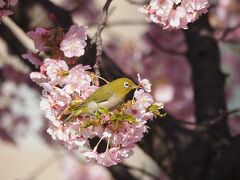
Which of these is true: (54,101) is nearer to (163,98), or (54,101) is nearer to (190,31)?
(190,31)

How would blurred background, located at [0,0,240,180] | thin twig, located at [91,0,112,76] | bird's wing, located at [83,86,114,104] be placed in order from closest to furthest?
bird's wing, located at [83,86,114,104], thin twig, located at [91,0,112,76], blurred background, located at [0,0,240,180]

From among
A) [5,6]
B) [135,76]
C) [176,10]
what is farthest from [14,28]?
[176,10]

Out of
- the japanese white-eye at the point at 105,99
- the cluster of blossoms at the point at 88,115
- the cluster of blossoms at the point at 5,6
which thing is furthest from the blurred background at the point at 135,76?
the japanese white-eye at the point at 105,99

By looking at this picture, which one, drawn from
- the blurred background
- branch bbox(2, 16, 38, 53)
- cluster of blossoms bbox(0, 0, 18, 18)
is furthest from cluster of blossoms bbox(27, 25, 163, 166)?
the blurred background

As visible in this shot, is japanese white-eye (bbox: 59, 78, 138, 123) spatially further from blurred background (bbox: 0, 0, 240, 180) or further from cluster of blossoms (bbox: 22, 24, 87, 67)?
blurred background (bbox: 0, 0, 240, 180)

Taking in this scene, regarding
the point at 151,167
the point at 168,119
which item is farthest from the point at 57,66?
the point at 151,167

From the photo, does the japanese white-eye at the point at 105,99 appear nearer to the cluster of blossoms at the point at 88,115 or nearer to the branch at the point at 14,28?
the cluster of blossoms at the point at 88,115
